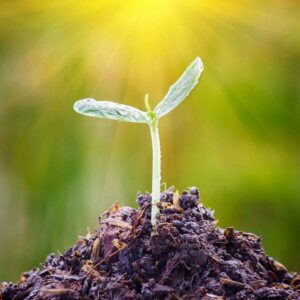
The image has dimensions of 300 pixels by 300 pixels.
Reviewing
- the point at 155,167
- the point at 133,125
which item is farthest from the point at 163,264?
the point at 133,125

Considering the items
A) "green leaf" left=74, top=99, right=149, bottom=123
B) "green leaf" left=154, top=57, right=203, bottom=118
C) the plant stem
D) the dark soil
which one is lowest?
the dark soil

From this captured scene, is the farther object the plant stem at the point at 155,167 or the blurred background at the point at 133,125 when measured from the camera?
the blurred background at the point at 133,125

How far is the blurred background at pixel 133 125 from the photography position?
1.49 m

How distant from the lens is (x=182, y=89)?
0.50 metres

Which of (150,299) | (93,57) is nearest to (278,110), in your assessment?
(93,57)

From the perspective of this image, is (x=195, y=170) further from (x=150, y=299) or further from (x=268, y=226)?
(x=150, y=299)

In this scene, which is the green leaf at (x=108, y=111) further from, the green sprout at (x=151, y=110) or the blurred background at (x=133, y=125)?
the blurred background at (x=133, y=125)

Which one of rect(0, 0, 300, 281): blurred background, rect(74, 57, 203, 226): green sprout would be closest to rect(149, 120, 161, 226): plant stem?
rect(74, 57, 203, 226): green sprout

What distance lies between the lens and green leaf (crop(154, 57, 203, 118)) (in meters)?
0.50

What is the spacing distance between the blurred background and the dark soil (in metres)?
0.92

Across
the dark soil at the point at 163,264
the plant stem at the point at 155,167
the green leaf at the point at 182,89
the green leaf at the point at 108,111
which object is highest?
the green leaf at the point at 182,89

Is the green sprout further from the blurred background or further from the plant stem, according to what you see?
the blurred background

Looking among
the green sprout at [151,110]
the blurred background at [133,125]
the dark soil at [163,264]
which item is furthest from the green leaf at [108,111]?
the blurred background at [133,125]

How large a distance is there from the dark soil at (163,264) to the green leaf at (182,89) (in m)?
0.11
